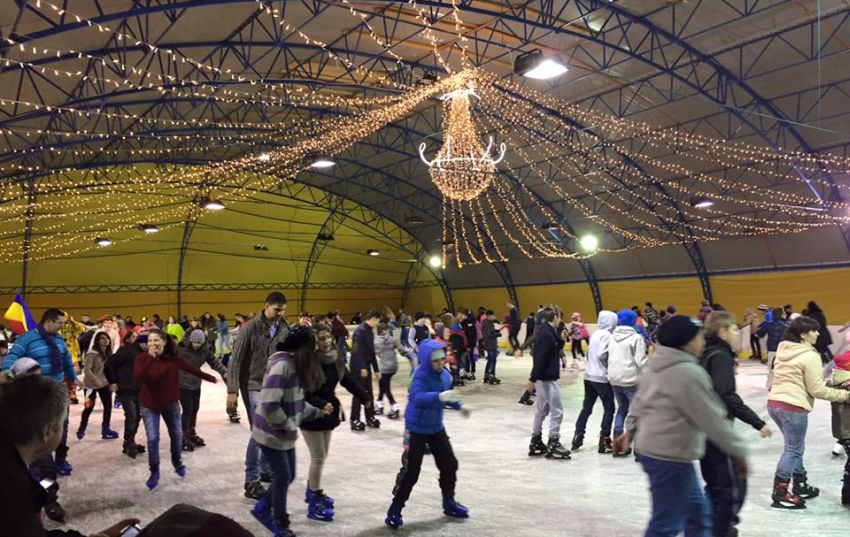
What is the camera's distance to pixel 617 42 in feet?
51.5

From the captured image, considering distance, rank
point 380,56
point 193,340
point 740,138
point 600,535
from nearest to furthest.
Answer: point 600,535, point 193,340, point 380,56, point 740,138

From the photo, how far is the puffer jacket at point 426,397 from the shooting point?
193 inches

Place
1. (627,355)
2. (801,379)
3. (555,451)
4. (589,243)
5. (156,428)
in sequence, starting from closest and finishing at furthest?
(801,379), (156,428), (627,355), (555,451), (589,243)

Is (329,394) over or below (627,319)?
below

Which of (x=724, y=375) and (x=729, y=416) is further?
(x=729, y=416)

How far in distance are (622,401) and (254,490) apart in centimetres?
368


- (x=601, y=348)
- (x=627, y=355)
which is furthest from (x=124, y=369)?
(x=627, y=355)

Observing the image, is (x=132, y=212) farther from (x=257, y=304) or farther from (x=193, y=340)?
(x=193, y=340)

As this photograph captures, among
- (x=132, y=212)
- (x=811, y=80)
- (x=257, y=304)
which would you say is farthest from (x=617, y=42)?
(x=257, y=304)

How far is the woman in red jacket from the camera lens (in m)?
6.06

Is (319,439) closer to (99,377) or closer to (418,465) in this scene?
(418,465)

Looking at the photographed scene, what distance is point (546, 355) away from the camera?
7180mm

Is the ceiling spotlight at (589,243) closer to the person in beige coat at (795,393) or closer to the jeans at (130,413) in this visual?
the jeans at (130,413)

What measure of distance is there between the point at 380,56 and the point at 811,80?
9590 mm
